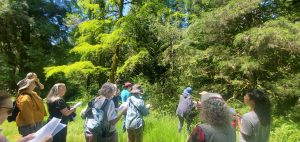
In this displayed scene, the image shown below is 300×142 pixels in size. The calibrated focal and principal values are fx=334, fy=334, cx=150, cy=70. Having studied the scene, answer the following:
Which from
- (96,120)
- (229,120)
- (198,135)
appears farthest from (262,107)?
(96,120)

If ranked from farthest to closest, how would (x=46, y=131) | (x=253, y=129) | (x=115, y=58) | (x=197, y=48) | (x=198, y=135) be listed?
(x=115, y=58), (x=197, y=48), (x=253, y=129), (x=46, y=131), (x=198, y=135)

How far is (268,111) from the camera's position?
12.0 ft

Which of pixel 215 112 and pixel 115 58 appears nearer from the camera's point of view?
pixel 215 112

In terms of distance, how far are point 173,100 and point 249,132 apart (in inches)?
434

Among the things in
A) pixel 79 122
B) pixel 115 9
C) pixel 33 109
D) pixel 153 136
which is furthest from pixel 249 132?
pixel 115 9

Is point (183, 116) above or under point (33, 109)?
under

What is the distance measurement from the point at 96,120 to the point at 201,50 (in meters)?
9.51

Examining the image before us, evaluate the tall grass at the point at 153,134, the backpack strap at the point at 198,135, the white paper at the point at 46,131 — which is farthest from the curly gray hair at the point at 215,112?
the tall grass at the point at 153,134

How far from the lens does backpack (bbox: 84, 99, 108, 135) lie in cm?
454

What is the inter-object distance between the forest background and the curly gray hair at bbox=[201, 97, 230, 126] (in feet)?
16.9

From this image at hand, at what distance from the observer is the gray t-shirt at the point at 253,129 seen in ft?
12.0

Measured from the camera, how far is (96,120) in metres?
4.56

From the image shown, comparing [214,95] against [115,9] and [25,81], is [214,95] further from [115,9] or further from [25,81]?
[115,9]

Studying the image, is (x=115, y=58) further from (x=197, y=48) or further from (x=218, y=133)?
(x=218, y=133)
